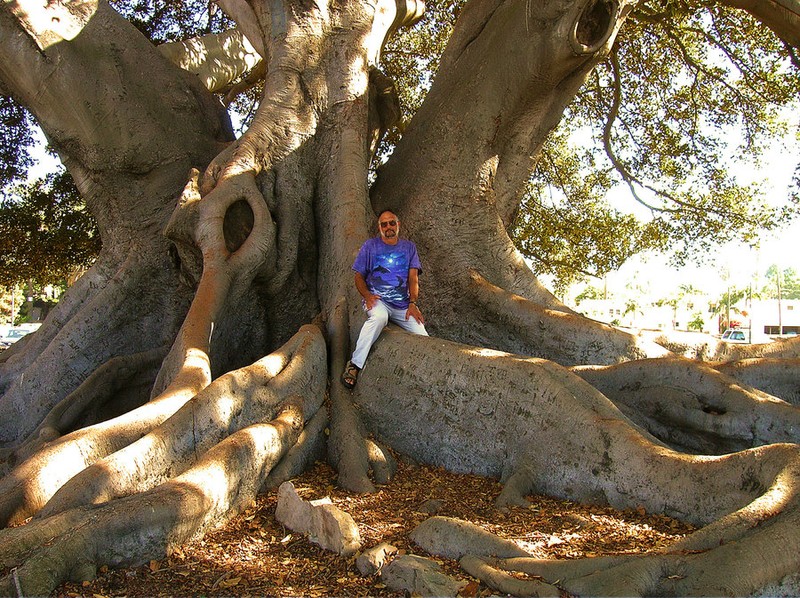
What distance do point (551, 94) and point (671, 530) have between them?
15.6 feet

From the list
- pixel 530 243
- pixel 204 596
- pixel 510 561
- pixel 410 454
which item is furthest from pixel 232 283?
pixel 530 243

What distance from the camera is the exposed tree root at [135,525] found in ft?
9.68

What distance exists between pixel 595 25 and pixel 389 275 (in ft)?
10.0

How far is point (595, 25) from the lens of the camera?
21.0ft

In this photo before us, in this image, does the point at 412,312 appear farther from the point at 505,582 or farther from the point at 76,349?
the point at 76,349

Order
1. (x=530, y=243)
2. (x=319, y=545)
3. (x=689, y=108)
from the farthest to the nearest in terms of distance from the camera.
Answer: (x=530, y=243) → (x=689, y=108) → (x=319, y=545)

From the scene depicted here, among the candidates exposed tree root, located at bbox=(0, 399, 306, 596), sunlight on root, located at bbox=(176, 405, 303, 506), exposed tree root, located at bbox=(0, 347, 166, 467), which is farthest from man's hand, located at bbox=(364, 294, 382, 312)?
exposed tree root, located at bbox=(0, 347, 166, 467)

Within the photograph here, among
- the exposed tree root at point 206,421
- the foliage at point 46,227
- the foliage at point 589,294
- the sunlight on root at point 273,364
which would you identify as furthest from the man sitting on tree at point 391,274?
the foliage at point 589,294

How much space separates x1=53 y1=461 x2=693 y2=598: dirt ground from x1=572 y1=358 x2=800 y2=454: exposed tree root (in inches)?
49.2

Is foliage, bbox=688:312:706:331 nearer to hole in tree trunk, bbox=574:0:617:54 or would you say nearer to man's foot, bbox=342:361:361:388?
hole in tree trunk, bbox=574:0:617:54

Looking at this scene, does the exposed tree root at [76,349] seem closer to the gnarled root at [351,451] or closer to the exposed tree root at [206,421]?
the exposed tree root at [206,421]

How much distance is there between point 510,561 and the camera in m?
3.05

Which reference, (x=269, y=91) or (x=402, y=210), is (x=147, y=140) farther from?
(x=402, y=210)

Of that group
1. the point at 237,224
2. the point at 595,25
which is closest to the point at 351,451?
the point at 237,224
